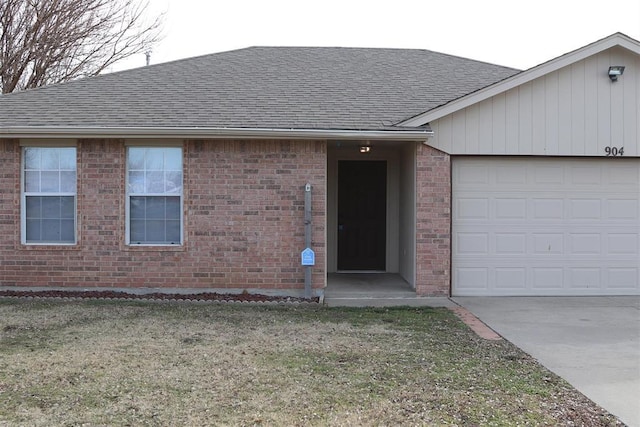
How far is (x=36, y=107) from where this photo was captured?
10.5 meters

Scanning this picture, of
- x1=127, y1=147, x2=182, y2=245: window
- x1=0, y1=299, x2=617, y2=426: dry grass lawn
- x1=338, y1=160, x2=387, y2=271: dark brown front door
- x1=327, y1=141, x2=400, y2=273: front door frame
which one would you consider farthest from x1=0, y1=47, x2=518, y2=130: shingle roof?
x1=0, y1=299, x2=617, y2=426: dry grass lawn

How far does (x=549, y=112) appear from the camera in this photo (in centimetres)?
999

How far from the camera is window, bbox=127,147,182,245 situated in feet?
32.9

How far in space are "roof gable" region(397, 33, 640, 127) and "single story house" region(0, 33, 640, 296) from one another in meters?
0.02

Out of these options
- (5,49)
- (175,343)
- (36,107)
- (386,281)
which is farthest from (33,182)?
(5,49)

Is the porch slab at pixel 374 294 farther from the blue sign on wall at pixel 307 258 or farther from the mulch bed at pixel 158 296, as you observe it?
the blue sign on wall at pixel 307 258

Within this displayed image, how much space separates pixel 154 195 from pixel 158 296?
5.48 feet

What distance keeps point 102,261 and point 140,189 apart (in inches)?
53.1

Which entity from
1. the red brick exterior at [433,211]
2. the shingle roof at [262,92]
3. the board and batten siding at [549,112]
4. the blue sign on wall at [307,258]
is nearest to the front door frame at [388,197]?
the shingle roof at [262,92]

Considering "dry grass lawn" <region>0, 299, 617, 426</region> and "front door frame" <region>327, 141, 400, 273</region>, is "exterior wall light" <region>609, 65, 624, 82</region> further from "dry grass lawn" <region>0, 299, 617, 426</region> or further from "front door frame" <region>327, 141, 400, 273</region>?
"dry grass lawn" <region>0, 299, 617, 426</region>

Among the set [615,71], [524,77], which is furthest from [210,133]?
[615,71]

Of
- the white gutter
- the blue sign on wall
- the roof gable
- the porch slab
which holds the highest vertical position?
the roof gable

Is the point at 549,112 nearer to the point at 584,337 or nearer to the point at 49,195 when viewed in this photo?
the point at 584,337

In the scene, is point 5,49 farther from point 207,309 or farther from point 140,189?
point 207,309
